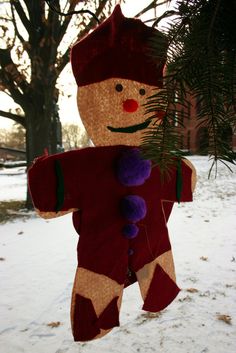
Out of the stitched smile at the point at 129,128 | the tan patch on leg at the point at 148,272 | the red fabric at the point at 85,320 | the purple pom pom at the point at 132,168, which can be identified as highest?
the stitched smile at the point at 129,128

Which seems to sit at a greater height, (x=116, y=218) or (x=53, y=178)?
(x=53, y=178)

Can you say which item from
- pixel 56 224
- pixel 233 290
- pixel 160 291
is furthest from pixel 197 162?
pixel 160 291

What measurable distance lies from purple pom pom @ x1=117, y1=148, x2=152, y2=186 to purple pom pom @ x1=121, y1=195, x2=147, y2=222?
6 centimetres

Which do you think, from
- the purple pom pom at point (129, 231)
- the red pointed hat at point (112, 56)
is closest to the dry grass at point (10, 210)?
the purple pom pom at point (129, 231)

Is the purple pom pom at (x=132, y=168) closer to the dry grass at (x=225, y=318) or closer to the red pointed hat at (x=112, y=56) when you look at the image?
the red pointed hat at (x=112, y=56)

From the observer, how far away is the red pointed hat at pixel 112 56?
3.60ft

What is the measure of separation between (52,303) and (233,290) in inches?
64.4

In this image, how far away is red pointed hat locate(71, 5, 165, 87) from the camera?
3.60ft

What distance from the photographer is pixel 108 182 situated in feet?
3.89

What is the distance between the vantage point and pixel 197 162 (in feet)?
42.1

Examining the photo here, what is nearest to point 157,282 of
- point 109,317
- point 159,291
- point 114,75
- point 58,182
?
point 159,291

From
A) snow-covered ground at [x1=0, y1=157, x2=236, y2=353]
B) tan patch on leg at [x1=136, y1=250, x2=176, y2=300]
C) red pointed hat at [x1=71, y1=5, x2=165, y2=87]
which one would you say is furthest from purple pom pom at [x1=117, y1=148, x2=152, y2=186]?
snow-covered ground at [x1=0, y1=157, x2=236, y2=353]

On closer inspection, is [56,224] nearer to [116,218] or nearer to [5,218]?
[5,218]

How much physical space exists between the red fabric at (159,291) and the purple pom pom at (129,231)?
21 centimetres
